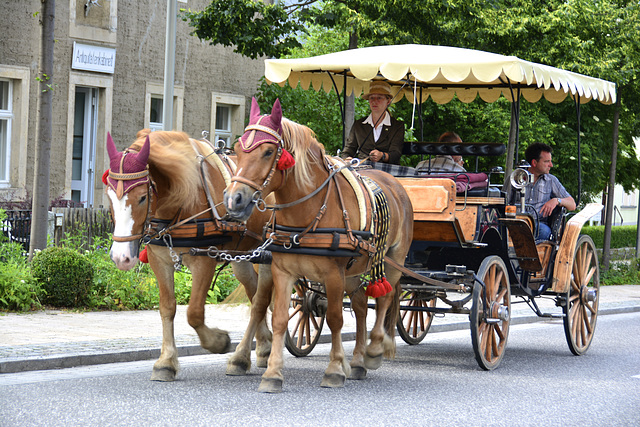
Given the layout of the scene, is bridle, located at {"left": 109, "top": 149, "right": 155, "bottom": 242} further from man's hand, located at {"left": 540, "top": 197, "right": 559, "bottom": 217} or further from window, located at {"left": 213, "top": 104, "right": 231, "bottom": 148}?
window, located at {"left": 213, "top": 104, "right": 231, "bottom": 148}

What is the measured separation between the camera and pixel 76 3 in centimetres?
1734

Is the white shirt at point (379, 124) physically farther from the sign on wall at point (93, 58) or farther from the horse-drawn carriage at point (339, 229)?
the sign on wall at point (93, 58)

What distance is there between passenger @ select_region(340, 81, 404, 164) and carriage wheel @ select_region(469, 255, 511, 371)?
4.77 feet

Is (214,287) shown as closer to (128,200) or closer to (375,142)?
(375,142)

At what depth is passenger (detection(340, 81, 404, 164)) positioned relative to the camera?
894 cm

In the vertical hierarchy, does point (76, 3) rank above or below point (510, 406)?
above

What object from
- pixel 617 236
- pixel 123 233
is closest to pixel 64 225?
pixel 123 233

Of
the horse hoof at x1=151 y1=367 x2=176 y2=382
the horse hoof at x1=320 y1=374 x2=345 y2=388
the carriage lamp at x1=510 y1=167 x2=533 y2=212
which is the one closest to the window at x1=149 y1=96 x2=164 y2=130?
the carriage lamp at x1=510 y1=167 x2=533 y2=212

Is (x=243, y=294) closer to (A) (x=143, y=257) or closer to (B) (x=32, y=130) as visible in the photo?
(A) (x=143, y=257)

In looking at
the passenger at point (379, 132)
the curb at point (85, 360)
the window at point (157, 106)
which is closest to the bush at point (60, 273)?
the curb at point (85, 360)

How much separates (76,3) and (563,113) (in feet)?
33.3

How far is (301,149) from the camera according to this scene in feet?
22.2

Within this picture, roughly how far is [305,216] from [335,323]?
88cm

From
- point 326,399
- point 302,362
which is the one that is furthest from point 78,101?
point 326,399
